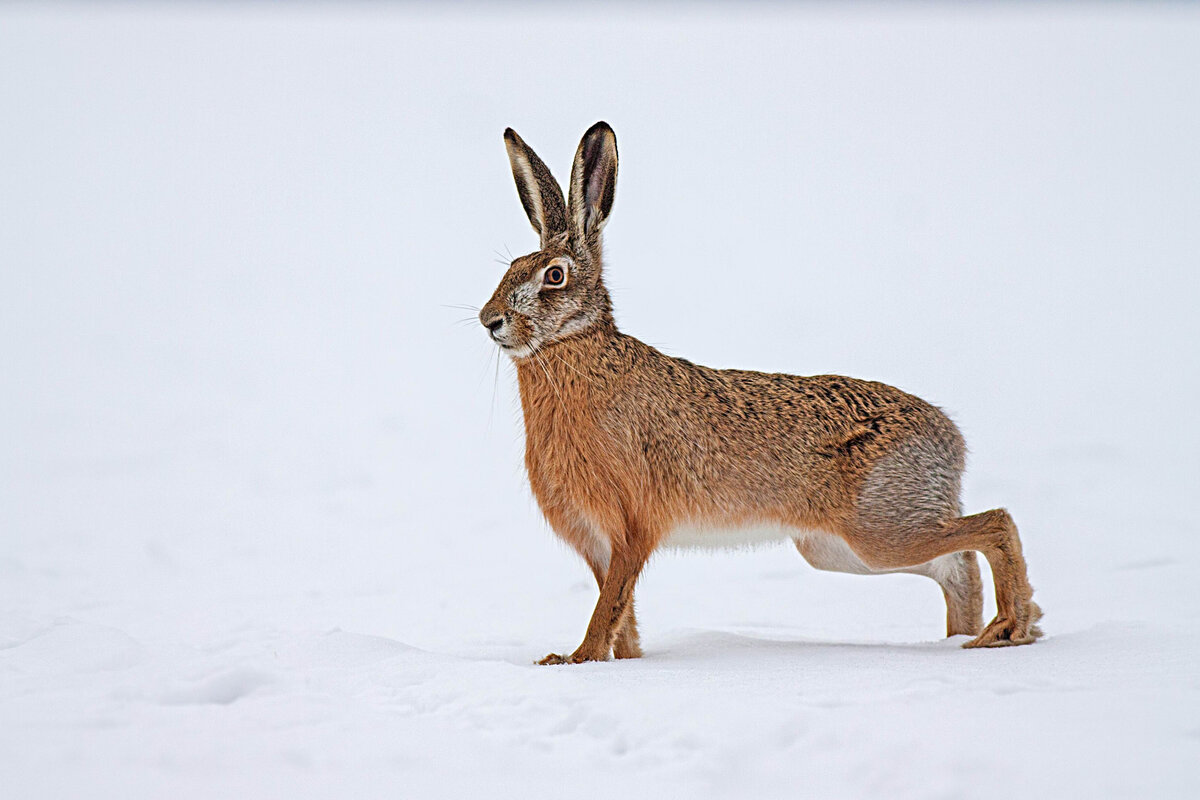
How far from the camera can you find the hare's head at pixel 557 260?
4.62 metres

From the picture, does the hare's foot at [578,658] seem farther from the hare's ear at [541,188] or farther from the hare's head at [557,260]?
the hare's ear at [541,188]

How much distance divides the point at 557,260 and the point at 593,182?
0.41 meters

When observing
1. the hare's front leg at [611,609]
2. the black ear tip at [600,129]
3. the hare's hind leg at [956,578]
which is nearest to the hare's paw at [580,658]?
the hare's front leg at [611,609]

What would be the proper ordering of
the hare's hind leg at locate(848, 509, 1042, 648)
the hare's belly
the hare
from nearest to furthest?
1. the hare's hind leg at locate(848, 509, 1042, 648)
2. the hare
3. the hare's belly

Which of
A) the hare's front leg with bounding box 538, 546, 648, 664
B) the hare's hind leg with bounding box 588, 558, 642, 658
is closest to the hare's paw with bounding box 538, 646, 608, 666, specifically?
the hare's front leg with bounding box 538, 546, 648, 664

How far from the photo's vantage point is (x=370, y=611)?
20.0ft

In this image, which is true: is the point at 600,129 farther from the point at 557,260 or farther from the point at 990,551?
the point at 990,551

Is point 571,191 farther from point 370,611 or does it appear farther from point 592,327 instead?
point 370,611

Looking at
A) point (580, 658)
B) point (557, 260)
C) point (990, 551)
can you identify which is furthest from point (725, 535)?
point (557, 260)

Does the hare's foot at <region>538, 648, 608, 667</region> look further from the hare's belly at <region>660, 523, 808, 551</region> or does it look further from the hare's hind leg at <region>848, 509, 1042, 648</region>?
the hare's hind leg at <region>848, 509, 1042, 648</region>

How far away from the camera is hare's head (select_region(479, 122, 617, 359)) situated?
4.62 meters

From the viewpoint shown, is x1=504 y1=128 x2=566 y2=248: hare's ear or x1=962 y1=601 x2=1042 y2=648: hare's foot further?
x1=504 y1=128 x2=566 y2=248: hare's ear

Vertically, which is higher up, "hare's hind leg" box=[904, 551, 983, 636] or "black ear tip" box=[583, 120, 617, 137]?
"black ear tip" box=[583, 120, 617, 137]

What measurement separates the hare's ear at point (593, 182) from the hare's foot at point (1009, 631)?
2.28 meters
